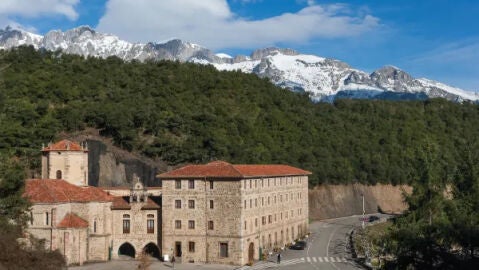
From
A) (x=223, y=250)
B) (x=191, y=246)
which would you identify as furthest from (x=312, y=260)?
(x=191, y=246)

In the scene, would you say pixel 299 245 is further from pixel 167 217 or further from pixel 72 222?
pixel 72 222

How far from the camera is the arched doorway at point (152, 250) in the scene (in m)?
62.8

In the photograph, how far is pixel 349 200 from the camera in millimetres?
111375

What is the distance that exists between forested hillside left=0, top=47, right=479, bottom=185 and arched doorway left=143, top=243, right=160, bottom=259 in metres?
23.7

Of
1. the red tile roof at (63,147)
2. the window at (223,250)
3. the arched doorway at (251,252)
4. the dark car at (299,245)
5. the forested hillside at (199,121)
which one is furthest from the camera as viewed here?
the forested hillside at (199,121)

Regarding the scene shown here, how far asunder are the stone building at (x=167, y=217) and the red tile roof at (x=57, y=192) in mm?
87

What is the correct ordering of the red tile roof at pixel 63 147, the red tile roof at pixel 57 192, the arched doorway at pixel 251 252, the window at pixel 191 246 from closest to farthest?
1. the red tile roof at pixel 57 192
2. the window at pixel 191 246
3. the arched doorway at pixel 251 252
4. the red tile roof at pixel 63 147

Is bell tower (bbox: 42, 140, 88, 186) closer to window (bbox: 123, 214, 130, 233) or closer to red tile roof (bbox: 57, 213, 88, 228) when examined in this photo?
window (bbox: 123, 214, 130, 233)

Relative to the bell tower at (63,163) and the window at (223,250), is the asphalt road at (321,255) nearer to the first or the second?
the window at (223,250)

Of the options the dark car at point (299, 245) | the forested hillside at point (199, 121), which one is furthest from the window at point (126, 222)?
the forested hillside at point (199, 121)

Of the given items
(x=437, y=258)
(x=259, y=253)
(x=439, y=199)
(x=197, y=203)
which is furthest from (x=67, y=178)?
(x=437, y=258)

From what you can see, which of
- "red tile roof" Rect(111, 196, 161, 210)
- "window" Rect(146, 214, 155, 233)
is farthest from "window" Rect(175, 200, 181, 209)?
"window" Rect(146, 214, 155, 233)

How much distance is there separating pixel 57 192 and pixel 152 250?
11.6m

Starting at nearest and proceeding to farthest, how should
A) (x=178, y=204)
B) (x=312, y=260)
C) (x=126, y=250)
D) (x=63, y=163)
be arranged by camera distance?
(x=178, y=204) < (x=312, y=260) < (x=126, y=250) < (x=63, y=163)
